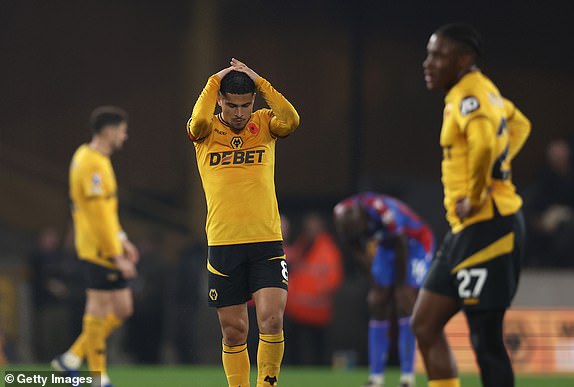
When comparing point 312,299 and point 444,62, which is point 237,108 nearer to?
point 444,62

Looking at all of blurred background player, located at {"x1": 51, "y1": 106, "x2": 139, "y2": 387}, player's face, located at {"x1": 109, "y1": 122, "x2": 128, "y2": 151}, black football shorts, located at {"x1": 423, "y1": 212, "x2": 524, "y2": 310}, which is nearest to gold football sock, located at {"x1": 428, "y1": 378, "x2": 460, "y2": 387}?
black football shorts, located at {"x1": 423, "y1": 212, "x2": 524, "y2": 310}

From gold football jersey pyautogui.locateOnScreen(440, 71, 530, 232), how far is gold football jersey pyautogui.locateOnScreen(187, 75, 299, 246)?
106cm

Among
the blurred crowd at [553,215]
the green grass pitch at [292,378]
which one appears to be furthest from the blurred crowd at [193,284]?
the green grass pitch at [292,378]

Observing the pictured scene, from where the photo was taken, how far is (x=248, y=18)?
1777 centimetres

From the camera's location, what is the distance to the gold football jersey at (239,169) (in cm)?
745

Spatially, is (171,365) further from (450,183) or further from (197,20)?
(450,183)

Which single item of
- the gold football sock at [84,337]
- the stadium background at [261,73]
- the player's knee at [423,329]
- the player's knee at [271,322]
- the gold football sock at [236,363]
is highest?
the stadium background at [261,73]

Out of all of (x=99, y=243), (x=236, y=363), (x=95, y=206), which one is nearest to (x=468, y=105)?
(x=236, y=363)

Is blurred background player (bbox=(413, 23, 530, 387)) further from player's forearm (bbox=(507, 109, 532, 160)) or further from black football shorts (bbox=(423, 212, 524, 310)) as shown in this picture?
player's forearm (bbox=(507, 109, 532, 160))

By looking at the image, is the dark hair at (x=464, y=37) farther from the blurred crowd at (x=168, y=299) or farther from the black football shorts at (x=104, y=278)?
the blurred crowd at (x=168, y=299)

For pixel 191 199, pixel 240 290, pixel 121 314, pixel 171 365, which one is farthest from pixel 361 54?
pixel 240 290

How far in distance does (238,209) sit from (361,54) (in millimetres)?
9869

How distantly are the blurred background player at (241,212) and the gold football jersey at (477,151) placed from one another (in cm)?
106

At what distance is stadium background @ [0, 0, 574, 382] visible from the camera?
17078mm
